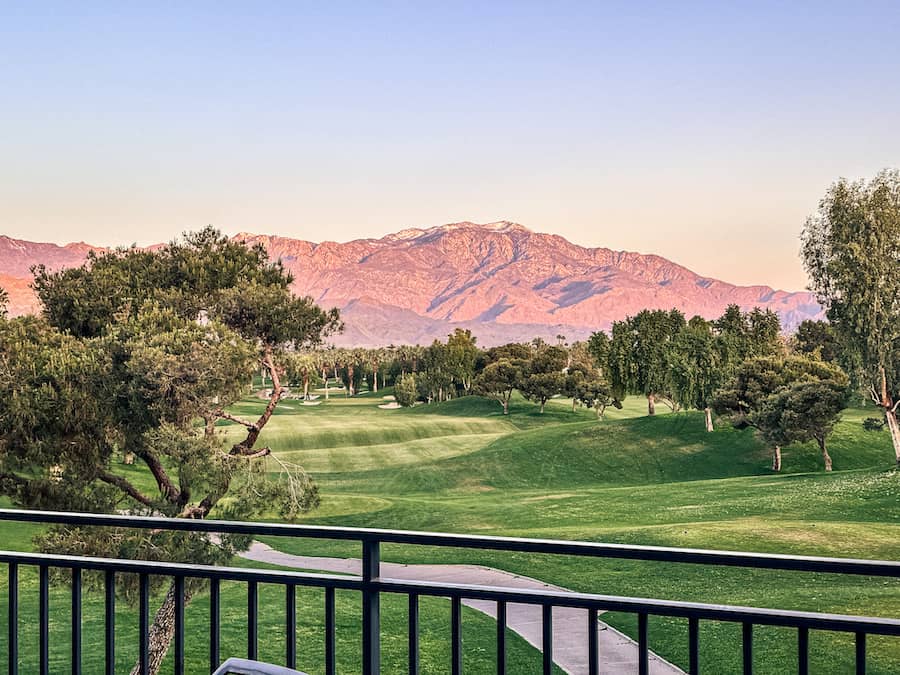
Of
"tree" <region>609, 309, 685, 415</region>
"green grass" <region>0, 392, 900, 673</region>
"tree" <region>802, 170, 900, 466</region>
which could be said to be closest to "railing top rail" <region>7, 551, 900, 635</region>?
"green grass" <region>0, 392, 900, 673</region>

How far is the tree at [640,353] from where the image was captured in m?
54.7

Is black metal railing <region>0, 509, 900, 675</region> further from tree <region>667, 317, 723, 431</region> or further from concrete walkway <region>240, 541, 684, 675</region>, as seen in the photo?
tree <region>667, 317, 723, 431</region>

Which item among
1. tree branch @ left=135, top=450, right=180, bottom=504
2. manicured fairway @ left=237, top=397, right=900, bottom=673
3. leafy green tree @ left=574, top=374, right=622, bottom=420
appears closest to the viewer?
manicured fairway @ left=237, top=397, right=900, bottom=673

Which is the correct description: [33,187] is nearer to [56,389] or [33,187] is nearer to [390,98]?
[390,98]

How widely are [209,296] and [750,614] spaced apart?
14264 mm

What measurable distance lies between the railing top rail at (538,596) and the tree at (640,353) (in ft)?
170

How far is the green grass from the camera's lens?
47.4 ft

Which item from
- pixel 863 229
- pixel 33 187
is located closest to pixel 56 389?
pixel 863 229

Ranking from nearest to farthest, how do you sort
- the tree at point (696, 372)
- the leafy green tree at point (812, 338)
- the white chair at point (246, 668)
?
the white chair at point (246, 668)
the tree at point (696, 372)
the leafy green tree at point (812, 338)

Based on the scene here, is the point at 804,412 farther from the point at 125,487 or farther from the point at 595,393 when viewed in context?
the point at 125,487

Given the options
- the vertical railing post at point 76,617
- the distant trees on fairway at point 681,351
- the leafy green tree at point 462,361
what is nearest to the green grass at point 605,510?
the distant trees on fairway at point 681,351

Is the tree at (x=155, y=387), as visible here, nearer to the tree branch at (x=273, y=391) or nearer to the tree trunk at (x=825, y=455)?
the tree branch at (x=273, y=391)

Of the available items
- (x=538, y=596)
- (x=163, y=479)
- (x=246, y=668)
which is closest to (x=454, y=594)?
(x=538, y=596)

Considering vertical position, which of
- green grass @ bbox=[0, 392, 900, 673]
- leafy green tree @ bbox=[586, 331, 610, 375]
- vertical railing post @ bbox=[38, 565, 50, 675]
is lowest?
green grass @ bbox=[0, 392, 900, 673]
